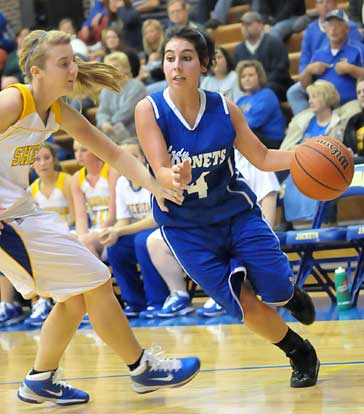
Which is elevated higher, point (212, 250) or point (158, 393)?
point (212, 250)

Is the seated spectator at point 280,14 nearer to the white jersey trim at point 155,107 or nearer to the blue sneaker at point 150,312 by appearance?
the blue sneaker at point 150,312

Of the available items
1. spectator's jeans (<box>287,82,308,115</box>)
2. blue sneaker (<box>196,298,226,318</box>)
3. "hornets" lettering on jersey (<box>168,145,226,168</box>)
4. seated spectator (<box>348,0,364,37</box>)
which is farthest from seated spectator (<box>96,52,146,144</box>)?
"hornets" lettering on jersey (<box>168,145,226,168</box>)

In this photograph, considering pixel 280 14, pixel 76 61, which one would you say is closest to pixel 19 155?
pixel 76 61

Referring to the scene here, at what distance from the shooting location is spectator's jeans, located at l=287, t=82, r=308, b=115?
839 centimetres

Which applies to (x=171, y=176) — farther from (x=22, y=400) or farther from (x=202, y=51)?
(x=22, y=400)

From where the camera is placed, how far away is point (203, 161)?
3920 mm

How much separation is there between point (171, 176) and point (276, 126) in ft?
15.5

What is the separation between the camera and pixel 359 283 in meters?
6.46

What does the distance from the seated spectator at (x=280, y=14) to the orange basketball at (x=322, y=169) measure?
19.1 ft

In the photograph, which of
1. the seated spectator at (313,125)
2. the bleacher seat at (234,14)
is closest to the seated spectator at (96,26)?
the bleacher seat at (234,14)

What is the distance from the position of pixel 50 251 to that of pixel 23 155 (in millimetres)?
405

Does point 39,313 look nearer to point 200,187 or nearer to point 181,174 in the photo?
point 200,187

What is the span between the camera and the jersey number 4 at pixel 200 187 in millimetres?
3938

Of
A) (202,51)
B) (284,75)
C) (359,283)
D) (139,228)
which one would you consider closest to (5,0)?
(284,75)
